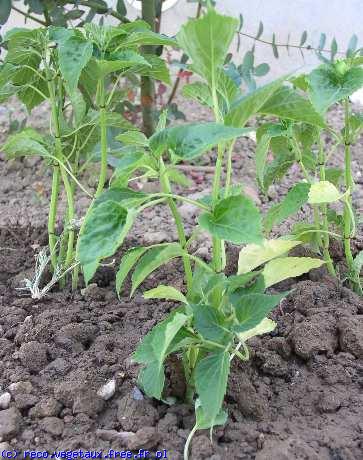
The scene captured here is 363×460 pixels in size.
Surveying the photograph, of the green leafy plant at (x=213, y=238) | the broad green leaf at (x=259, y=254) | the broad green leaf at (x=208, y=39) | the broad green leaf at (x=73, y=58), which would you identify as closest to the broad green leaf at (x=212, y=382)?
the green leafy plant at (x=213, y=238)

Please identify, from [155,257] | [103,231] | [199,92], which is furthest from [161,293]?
[199,92]

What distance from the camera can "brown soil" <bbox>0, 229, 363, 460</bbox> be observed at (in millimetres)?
1099

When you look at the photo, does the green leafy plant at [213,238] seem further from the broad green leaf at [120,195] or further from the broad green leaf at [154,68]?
the broad green leaf at [154,68]

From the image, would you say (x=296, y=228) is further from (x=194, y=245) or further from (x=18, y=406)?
(x=18, y=406)

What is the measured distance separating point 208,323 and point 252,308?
0.07 meters

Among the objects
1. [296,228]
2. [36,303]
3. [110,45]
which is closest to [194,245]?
[296,228]

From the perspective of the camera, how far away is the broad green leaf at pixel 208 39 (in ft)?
Answer: 3.28

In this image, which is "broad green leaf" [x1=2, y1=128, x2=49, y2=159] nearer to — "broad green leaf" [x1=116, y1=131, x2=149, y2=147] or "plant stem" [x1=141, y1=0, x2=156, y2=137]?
"broad green leaf" [x1=116, y1=131, x2=149, y2=147]

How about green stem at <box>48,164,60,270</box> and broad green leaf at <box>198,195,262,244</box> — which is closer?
broad green leaf at <box>198,195,262,244</box>

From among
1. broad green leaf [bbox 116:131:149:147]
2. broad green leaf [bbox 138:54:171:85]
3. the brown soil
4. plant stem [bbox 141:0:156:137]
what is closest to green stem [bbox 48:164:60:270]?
the brown soil

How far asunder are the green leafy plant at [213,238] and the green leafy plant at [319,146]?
0.11 m

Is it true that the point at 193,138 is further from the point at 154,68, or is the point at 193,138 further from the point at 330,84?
the point at 154,68

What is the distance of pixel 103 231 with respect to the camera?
37.5 inches

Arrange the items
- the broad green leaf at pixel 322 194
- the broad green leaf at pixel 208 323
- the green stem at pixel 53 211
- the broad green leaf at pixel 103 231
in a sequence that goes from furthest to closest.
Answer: the green stem at pixel 53 211
the broad green leaf at pixel 322 194
the broad green leaf at pixel 208 323
the broad green leaf at pixel 103 231
